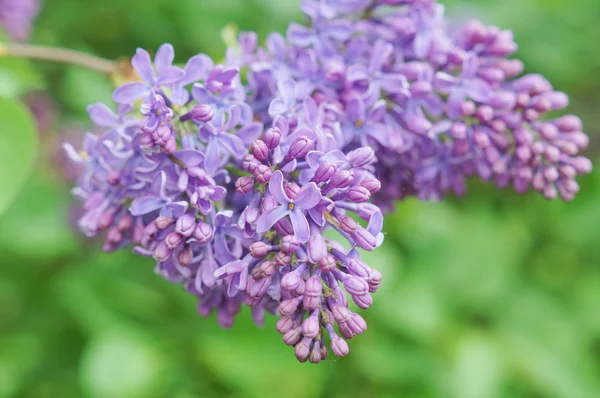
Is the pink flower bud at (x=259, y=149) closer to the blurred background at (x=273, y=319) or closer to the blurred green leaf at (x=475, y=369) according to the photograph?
the blurred background at (x=273, y=319)

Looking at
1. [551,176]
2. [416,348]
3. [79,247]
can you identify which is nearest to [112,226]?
[551,176]

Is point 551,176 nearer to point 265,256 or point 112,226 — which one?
point 265,256

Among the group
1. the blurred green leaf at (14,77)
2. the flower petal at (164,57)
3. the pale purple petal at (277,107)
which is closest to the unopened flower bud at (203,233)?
the pale purple petal at (277,107)

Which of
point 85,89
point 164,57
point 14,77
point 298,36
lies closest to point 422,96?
point 298,36

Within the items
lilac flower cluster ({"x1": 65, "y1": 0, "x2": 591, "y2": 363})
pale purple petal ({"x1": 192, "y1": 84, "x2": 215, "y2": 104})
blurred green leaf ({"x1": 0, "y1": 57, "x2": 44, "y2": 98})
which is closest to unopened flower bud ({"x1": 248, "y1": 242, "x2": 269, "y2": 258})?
lilac flower cluster ({"x1": 65, "y1": 0, "x2": 591, "y2": 363})

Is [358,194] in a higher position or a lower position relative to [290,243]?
higher

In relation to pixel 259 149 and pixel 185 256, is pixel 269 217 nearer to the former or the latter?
pixel 259 149

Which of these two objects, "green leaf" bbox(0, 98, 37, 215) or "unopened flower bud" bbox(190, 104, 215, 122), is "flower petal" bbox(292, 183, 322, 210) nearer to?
"unopened flower bud" bbox(190, 104, 215, 122)
